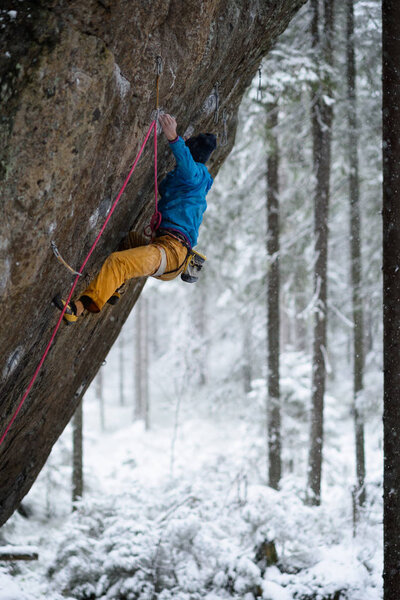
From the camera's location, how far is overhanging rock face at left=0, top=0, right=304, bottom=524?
3.29 meters

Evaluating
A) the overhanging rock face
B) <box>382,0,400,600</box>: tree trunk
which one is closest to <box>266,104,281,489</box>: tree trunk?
<box>382,0,400,600</box>: tree trunk

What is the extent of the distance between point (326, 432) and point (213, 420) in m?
9.66

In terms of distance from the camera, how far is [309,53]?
32.7ft

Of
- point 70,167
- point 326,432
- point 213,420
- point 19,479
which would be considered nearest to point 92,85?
point 70,167

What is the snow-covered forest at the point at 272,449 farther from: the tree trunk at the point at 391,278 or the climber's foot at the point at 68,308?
the climber's foot at the point at 68,308

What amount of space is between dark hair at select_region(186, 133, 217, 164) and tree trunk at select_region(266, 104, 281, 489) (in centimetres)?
662

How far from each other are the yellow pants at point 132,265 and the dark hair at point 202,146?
93 centimetres

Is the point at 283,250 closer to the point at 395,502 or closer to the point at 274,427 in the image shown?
the point at 274,427

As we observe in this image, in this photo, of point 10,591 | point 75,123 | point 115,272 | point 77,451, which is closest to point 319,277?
point 77,451

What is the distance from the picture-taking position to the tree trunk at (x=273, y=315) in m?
11.4

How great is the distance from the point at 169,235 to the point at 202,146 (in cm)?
101

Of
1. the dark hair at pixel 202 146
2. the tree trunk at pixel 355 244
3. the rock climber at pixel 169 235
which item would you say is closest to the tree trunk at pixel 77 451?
the tree trunk at pixel 355 244

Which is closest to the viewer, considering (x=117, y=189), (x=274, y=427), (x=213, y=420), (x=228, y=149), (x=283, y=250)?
(x=117, y=189)

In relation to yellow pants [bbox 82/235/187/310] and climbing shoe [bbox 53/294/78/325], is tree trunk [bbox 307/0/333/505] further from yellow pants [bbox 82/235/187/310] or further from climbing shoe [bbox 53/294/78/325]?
climbing shoe [bbox 53/294/78/325]
